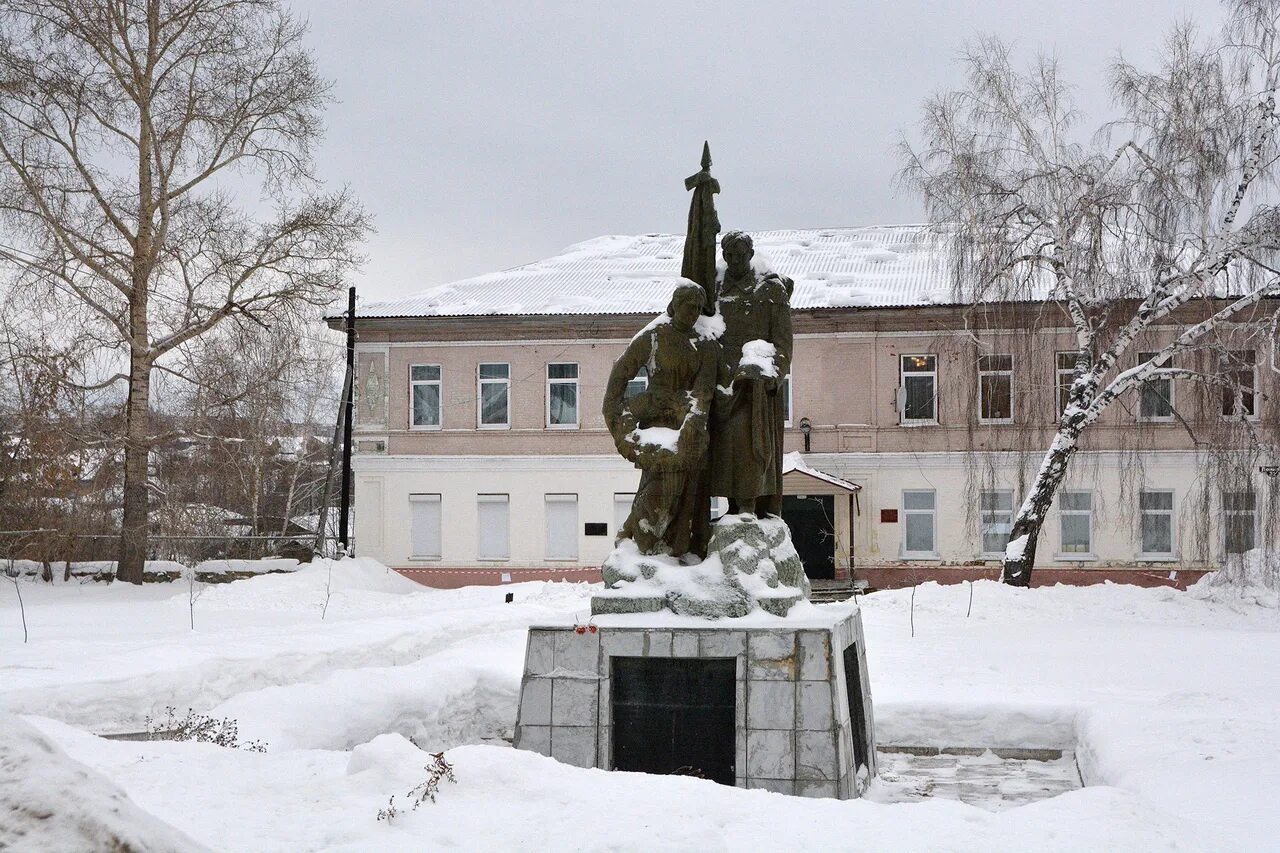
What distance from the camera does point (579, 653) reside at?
7.48 meters

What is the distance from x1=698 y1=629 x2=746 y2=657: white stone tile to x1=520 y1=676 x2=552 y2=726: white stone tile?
950mm

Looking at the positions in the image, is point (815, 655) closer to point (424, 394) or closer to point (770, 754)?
point (770, 754)

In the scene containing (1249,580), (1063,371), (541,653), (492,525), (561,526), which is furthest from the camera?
(492,525)

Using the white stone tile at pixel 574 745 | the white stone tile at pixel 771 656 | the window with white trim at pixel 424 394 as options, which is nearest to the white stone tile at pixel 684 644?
the white stone tile at pixel 771 656

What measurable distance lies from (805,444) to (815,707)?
19.5 m

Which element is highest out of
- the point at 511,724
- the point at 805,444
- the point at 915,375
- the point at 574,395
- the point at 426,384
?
the point at 915,375

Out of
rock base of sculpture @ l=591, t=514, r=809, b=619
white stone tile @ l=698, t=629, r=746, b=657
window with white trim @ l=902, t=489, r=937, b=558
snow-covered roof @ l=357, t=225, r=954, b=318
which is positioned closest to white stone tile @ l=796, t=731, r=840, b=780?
white stone tile @ l=698, t=629, r=746, b=657

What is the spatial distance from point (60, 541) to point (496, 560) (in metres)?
8.84

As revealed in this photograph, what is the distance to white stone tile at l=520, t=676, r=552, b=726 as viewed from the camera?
7.46 meters

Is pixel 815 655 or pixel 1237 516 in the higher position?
pixel 1237 516

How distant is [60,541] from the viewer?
871 inches

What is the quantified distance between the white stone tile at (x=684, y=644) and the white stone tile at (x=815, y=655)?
0.61 meters

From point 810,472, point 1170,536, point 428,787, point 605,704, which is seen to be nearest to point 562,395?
point 810,472

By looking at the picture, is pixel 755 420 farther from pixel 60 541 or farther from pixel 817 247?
pixel 817 247
